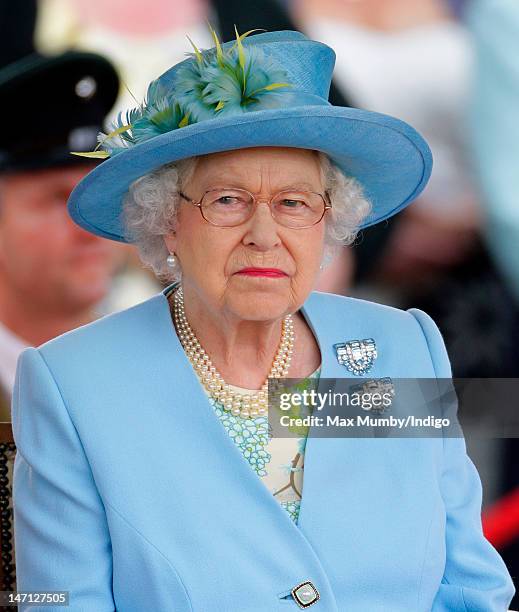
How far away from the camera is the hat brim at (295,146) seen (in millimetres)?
1737

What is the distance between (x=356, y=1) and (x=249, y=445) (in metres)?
2.06

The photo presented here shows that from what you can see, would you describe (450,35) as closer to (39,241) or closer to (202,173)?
(39,241)

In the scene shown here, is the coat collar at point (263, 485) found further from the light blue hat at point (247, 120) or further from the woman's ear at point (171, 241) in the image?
the light blue hat at point (247, 120)

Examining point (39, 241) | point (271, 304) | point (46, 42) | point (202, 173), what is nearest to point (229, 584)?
point (271, 304)

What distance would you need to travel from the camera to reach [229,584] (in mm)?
1788

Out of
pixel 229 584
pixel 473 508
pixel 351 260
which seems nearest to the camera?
pixel 229 584

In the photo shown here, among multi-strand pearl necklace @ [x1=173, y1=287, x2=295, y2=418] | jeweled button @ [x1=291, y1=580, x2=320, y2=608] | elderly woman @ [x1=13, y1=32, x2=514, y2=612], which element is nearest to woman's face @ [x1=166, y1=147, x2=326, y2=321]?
elderly woman @ [x1=13, y1=32, x2=514, y2=612]

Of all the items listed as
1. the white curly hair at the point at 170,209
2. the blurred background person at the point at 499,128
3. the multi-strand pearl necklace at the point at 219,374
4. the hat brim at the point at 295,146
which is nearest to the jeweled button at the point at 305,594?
the multi-strand pearl necklace at the point at 219,374

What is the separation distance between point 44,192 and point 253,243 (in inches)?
68.0

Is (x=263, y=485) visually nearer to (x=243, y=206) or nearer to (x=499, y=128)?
(x=243, y=206)

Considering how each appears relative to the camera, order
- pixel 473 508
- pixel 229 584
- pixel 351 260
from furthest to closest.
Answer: pixel 351 260, pixel 473 508, pixel 229 584

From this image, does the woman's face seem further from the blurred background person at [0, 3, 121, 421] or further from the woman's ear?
the blurred background person at [0, 3, 121, 421]

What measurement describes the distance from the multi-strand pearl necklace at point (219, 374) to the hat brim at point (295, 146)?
0.24 m

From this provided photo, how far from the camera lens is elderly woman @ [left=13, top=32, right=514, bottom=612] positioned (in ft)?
5.88
